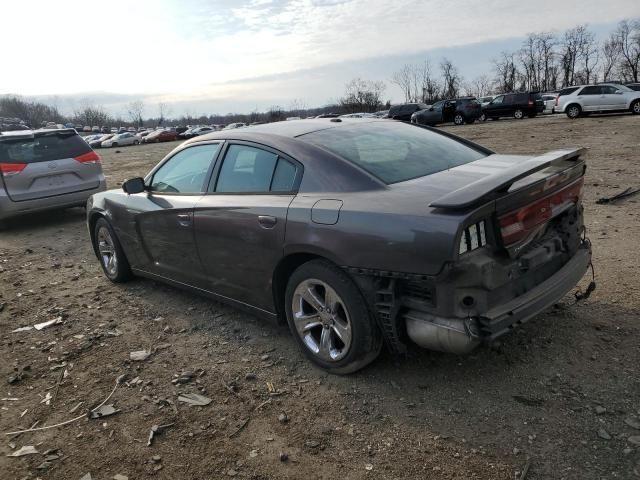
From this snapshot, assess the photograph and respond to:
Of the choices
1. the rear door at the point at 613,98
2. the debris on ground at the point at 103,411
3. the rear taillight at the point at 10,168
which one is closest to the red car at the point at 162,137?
the rear door at the point at 613,98

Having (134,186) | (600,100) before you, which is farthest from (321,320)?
(600,100)

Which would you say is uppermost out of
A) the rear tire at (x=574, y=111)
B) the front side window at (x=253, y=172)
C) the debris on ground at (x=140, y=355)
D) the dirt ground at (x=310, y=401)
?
the front side window at (x=253, y=172)

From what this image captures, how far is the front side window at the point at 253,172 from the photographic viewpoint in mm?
3430

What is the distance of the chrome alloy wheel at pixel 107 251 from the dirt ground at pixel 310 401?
83cm

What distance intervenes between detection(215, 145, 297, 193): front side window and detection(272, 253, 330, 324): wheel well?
0.46m

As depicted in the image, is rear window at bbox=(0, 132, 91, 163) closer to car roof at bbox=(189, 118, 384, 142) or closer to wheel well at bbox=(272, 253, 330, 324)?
car roof at bbox=(189, 118, 384, 142)

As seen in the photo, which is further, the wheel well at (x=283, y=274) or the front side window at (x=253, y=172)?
the front side window at (x=253, y=172)

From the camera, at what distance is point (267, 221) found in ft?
11.0

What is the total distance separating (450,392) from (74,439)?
2168 millimetres

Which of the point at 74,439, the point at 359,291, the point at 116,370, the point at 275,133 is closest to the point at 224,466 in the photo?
the point at 74,439

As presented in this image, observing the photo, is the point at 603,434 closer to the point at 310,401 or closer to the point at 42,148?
the point at 310,401

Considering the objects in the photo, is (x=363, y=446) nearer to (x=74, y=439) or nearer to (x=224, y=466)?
(x=224, y=466)

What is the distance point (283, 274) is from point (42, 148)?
6.84m

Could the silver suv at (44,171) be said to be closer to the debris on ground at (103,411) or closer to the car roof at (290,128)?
the car roof at (290,128)
